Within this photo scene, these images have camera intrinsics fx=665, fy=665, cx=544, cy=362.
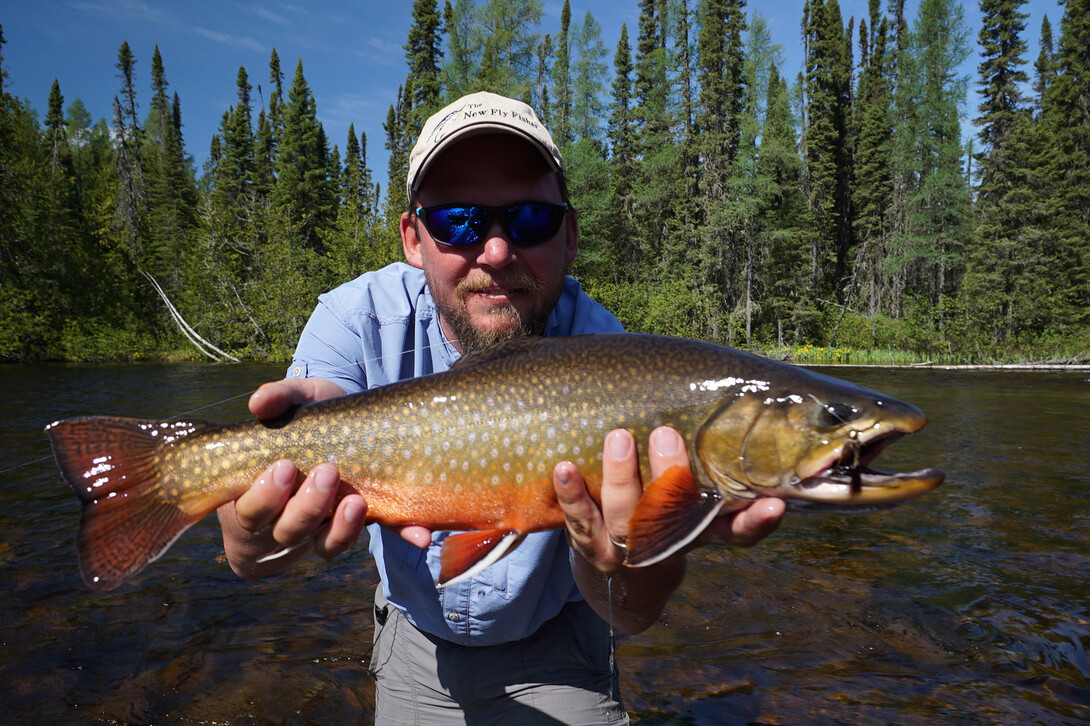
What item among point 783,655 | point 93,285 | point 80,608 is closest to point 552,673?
point 783,655

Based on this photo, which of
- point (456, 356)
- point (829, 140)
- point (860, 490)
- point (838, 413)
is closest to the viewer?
point (860, 490)

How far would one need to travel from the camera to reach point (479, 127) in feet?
9.02

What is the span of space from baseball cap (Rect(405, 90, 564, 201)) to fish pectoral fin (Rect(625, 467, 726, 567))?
5.01ft

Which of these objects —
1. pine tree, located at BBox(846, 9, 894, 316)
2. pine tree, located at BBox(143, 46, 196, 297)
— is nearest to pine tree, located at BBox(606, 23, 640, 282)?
pine tree, located at BBox(846, 9, 894, 316)

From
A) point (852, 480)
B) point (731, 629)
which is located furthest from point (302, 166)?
point (852, 480)

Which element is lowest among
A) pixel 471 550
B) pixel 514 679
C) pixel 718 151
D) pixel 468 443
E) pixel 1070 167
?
pixel 514 679

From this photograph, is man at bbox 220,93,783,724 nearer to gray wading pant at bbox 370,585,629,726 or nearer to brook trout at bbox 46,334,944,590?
gray wading pant at bbox 370,585,629,726

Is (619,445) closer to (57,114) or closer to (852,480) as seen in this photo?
(852,480)

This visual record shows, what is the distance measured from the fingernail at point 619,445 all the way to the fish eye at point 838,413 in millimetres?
593

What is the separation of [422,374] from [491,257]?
0.61 m

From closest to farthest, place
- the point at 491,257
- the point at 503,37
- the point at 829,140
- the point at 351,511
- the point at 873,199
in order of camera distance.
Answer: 1. the point at 351,511
2. the point at 491,257
3. the point at 503,37
4. the point at 873,199
5. the point at 829,140

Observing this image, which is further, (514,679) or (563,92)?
(563,92)

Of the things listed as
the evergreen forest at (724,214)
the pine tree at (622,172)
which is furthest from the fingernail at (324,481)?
the pine tree at (622,172)

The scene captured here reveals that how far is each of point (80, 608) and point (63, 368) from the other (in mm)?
25993
